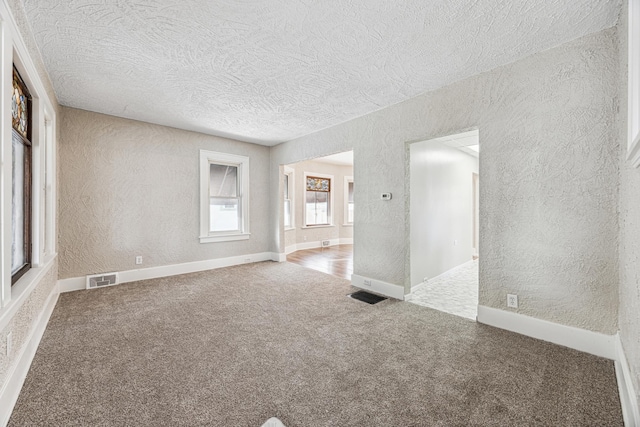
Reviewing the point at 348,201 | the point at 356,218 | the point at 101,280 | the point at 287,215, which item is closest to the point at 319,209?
the point at 348,201

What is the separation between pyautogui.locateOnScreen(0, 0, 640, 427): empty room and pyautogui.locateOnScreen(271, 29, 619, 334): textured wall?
0.7 inches

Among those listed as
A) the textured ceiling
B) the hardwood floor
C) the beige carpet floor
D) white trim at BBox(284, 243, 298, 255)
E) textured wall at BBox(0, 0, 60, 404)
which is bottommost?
the beige carpet floor

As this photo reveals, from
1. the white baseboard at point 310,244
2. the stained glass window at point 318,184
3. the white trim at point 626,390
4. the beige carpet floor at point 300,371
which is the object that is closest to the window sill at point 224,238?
the white baseboard at point 310,244

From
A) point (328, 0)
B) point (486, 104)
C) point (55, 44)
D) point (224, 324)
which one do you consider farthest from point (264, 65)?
point (224, 324)

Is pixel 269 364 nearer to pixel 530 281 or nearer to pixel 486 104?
pixel 530 281

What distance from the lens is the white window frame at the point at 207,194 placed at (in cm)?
502

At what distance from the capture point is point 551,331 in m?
2.36

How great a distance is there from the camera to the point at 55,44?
7.57 ft

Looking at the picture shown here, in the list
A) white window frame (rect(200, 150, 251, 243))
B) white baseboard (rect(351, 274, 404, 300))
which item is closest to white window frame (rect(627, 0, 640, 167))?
white baseboard (rect(351, 274, 404, 300))

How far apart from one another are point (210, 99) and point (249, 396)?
323cm

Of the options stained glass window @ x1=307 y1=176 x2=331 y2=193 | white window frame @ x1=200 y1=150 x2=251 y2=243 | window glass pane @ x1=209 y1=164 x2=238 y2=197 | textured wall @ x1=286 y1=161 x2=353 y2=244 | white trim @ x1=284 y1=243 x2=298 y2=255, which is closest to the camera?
white window frame @ x1=200 y1=150 x2=251 y2=243

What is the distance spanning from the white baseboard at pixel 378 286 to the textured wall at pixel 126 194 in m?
2.74

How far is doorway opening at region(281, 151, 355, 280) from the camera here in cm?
730

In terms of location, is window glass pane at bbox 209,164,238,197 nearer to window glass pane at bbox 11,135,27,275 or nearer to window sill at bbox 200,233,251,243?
window sill at bbox 200,233,251,243
